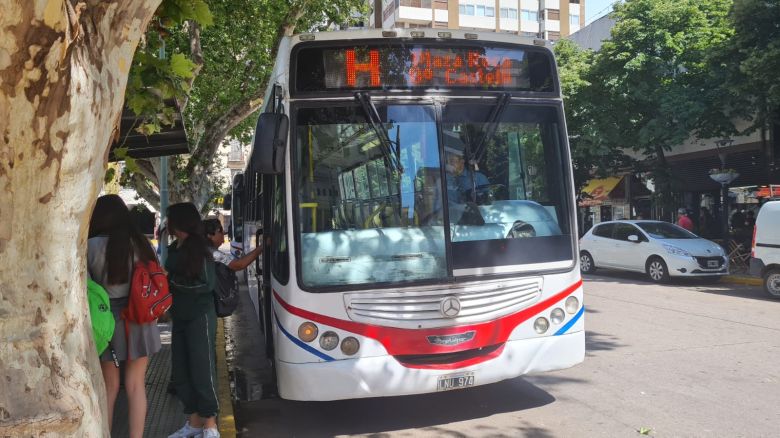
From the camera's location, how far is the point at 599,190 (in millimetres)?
28000

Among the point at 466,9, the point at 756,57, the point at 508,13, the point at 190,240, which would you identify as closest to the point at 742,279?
the point at 756,57

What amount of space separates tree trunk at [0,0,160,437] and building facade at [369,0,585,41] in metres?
50.6

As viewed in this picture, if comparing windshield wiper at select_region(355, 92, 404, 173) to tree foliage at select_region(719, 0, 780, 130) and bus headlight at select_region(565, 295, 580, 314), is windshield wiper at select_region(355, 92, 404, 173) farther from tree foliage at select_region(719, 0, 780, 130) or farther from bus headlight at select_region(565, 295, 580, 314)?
tree foliage at select_region(719, 0, 780, 130)

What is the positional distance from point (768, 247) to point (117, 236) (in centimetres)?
1211

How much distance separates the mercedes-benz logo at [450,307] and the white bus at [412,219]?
0.01 meters

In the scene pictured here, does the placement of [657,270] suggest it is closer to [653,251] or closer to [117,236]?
[653,251]

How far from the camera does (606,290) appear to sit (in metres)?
14.2

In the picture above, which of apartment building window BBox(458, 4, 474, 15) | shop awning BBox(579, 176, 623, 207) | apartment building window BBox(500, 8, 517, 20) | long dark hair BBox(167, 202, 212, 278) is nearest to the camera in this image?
long dark hair BBox(167, 202, 212, 278)

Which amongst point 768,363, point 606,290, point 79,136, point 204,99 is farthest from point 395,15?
point 79,136

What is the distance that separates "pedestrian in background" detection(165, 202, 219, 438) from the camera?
474 centimetres

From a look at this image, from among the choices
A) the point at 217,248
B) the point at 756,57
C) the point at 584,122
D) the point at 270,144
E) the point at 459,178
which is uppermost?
the point at 756,57

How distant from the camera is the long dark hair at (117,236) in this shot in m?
4.21

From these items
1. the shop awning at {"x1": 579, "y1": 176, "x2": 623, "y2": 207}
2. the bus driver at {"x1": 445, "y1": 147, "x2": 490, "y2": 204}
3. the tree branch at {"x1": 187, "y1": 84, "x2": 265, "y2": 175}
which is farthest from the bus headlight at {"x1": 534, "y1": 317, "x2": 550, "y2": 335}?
the shop awning at {"x1": 579, "y1": 176, "x2": 623, "y2": 207}

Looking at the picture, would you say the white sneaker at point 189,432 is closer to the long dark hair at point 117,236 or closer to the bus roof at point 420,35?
the long dark hair at point 117,236
